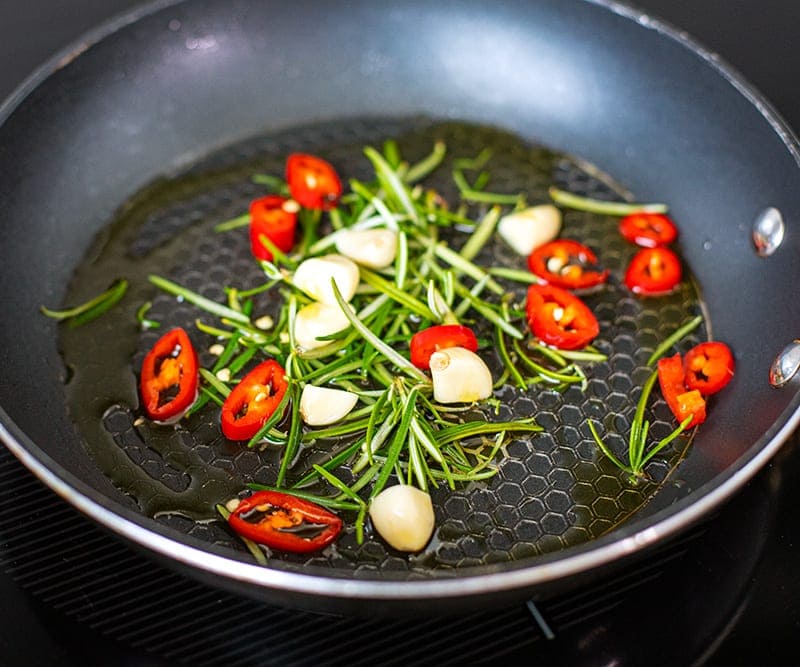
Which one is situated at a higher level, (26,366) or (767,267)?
(26,366)

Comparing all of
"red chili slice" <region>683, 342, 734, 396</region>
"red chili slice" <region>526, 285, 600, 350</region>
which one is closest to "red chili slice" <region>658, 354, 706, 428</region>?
"red chili slice" <region>683, 342, 734, 396</region>

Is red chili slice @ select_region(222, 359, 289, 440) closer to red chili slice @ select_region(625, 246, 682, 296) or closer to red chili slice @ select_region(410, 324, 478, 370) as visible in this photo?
red chili slice @ select_region(410, 324, 478, 370)

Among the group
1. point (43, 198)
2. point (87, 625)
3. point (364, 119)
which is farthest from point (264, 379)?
point (364, 119)

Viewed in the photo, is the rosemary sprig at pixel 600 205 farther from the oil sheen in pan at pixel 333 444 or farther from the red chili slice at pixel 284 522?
the red chili slice at pixel 284 522

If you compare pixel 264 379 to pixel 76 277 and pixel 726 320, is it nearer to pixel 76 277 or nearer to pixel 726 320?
pixel 76 277

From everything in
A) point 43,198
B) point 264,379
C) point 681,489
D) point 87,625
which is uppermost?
point 43,198
